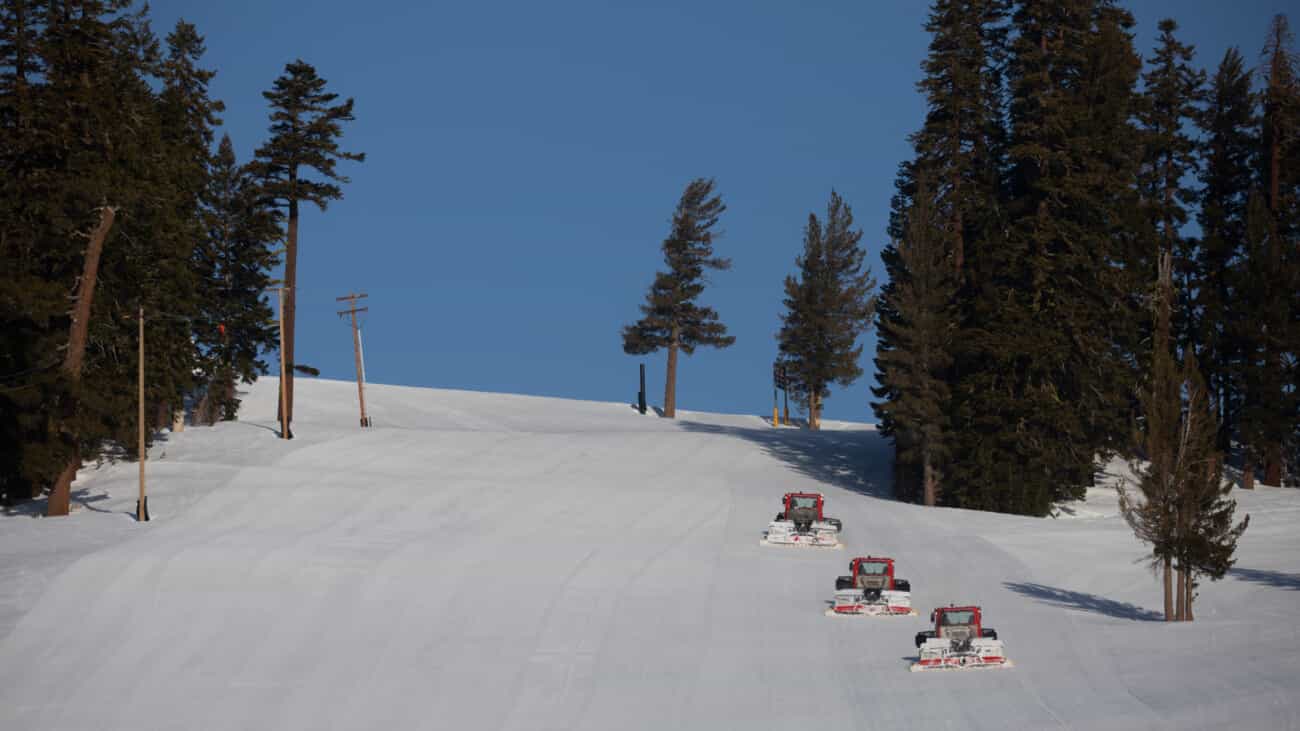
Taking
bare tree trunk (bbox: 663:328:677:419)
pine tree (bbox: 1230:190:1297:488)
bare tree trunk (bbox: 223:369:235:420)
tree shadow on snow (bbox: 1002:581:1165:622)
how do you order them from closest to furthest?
tree shadow on snow (bbox: 1002:581:1165:622) < pine tree (bbox: 1230:190:1297:488) < bare tree trunk (bbox: 223:369:235:420) < bare tree trunk (bbox: 663:328:677:419)

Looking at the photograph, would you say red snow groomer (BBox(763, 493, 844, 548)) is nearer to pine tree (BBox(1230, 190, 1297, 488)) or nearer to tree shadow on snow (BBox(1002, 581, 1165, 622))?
tree shadow on snow (BBox(1002, 581, 1165, 622))

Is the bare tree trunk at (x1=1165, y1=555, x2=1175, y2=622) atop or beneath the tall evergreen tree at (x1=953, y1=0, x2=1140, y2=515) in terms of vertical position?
beneath

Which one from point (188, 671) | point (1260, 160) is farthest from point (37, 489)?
point (1260, 160)

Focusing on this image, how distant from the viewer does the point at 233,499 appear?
4325cm

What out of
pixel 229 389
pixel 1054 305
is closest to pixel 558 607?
pixel 1054 305

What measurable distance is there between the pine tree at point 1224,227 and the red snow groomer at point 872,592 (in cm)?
3020

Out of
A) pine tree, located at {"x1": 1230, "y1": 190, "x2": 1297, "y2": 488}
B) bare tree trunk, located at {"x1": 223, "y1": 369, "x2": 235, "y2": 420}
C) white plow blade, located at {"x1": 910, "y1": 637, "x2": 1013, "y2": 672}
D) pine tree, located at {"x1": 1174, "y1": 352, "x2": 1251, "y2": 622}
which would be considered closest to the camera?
white plow blade, located at {"x1": 910, "y1": 637, "x2": 1013, "y2": 672}

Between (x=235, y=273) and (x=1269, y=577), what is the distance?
4524 cm

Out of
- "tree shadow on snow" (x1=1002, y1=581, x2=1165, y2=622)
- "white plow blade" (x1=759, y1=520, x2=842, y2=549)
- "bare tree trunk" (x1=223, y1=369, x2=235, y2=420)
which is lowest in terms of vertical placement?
"tree shadow on snow" (x1=1002, y1=581, x2=1165, y2=622)

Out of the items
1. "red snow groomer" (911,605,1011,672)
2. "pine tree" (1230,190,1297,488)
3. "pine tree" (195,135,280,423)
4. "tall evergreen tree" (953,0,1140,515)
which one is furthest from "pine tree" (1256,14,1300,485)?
"pine tree" (195,135,280,423)

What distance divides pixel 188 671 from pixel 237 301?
3538 centimetres

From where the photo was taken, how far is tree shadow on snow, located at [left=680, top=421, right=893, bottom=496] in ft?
191

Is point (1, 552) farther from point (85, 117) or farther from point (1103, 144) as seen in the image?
point (1103, 144)

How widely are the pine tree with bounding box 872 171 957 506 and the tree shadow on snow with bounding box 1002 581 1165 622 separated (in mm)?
15053
